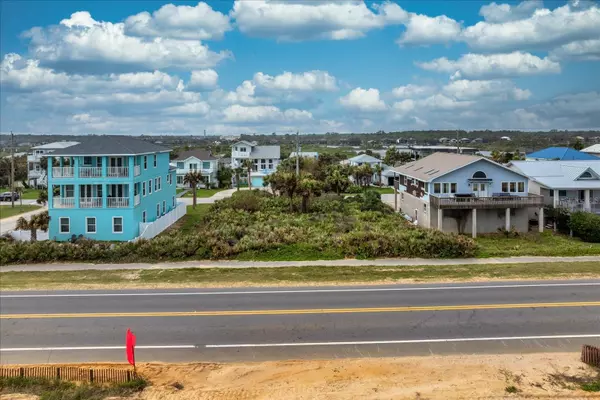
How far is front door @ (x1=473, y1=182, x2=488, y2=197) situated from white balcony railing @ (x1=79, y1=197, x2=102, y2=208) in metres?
29.3

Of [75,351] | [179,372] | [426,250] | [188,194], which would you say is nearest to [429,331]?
[179,372]

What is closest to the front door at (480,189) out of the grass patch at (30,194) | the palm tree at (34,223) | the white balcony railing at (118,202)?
the white balcony railing at (118,202)

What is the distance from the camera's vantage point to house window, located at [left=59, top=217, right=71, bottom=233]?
3813 centimetres

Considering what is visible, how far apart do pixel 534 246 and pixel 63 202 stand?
110 ft

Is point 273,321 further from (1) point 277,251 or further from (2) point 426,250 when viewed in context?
(2) point 426,250

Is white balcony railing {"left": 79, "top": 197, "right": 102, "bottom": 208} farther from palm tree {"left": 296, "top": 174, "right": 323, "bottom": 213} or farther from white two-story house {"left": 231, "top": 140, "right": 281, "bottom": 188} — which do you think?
white two-story house {"left": 231, "top": 140, "right": 281, "bottom": 188}

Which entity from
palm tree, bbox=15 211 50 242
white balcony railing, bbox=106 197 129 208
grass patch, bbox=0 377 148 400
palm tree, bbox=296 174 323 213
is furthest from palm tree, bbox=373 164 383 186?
grass patch, bbox=0 377 148 400

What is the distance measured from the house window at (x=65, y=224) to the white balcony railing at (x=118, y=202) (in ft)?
10.1

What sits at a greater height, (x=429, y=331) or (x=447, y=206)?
(x=447, y=206)

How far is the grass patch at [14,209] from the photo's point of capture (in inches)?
2126

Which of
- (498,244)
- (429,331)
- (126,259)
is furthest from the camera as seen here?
(498,244)

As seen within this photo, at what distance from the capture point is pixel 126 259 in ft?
101

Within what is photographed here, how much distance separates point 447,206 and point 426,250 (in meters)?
10.4

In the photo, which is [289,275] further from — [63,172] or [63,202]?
[63,172]
